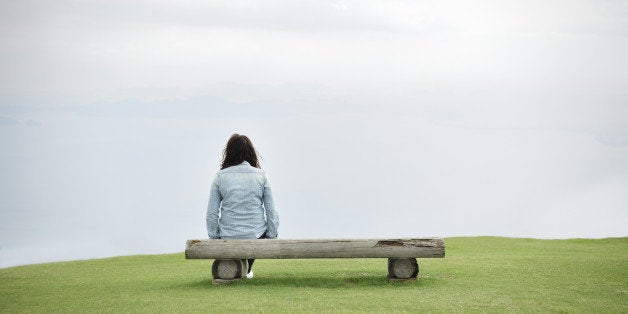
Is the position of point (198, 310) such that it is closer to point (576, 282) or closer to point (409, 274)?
point (409, 274)

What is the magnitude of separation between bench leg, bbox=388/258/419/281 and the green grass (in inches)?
6.1

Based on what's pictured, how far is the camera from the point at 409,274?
13289 millimetres

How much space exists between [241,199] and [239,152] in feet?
2.81

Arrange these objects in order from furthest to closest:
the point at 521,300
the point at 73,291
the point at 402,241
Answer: the point at 73,291 < the point at 402,241 < the point at 521,300

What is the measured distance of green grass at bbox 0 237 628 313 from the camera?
37.2ft

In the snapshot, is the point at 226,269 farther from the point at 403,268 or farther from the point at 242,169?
the point at 403,268

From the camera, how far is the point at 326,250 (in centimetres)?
1305

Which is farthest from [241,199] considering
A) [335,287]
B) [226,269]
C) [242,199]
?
[335,287]

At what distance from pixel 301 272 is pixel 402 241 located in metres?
2.92

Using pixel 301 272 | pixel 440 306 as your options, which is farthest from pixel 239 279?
pixel 440 306

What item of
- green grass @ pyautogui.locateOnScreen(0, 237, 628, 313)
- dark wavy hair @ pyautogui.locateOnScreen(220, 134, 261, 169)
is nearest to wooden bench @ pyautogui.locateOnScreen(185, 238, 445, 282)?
green grass @ pyautogui.locateOnScreen(0, 237, 628, 313)

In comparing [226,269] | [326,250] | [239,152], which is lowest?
[226,269]

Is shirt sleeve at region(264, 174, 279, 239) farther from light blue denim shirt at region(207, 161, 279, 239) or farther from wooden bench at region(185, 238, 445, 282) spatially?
wooden bench at region(185, 238, 445, 282)

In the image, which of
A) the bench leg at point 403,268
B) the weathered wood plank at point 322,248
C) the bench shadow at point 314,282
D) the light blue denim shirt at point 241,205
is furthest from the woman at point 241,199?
the bench leg at point 403,268
